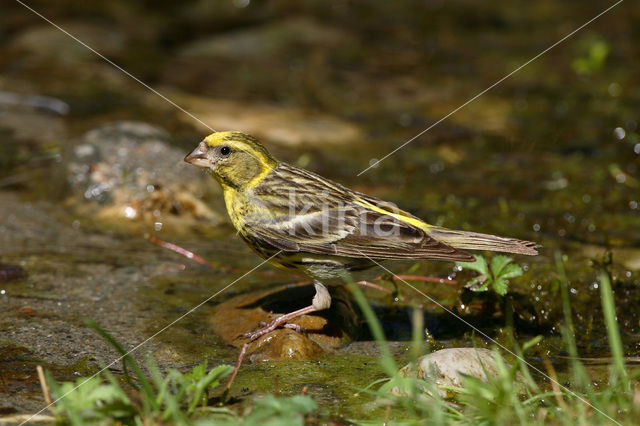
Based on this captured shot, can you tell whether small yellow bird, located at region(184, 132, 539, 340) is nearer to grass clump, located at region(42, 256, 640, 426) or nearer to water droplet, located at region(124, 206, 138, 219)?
grass clump, located at region(42, 256, 640, 426)

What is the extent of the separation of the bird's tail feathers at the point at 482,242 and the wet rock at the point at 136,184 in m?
2.41

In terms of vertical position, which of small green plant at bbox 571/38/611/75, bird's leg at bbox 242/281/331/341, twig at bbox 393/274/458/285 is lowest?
bird's leg at bbox 242/281/331/341

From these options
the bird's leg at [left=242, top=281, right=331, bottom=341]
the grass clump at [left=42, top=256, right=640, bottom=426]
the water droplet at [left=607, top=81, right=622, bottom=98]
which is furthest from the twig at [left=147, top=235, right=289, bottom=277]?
the water droplet at [left=607, top=81, right=622, bottom=98]

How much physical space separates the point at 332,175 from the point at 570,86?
13.3 ft

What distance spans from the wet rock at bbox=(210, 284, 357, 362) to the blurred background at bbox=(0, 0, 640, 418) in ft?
0.59

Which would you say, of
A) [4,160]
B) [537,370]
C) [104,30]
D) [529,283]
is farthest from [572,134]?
[104,30]

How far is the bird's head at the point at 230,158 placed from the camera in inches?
199

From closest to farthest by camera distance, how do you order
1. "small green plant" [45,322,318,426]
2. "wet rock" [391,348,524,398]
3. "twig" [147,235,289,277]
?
"small green plant" [45,322,318,426]
"wet rock" [391,348,524,398]
"twig" [147,235,289,277]

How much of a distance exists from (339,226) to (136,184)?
2.50 meters

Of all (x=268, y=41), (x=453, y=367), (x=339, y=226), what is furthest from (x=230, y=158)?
(x=268, y=41)

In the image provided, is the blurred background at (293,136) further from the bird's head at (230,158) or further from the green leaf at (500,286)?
the bird's head at (230,158)

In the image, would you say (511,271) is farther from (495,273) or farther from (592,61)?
(592,61)

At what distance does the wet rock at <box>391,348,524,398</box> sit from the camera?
3.71 meters

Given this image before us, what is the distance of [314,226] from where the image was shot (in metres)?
4.74
